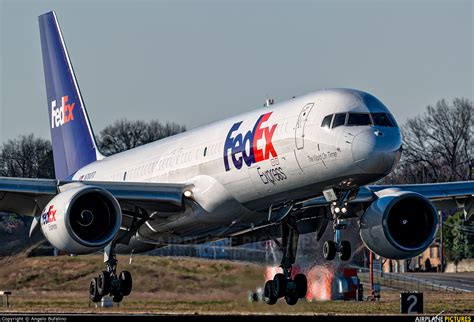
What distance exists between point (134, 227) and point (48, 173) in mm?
50460

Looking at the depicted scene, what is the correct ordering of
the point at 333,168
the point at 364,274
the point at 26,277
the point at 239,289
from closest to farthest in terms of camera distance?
1. the point at 333,168
2. the point at 239,289
3. the point at 26,277
4. the point at 364,274

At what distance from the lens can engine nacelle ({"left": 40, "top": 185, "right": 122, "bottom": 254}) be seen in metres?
38.7

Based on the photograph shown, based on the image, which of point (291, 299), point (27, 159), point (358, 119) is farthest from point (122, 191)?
point (27, 159)

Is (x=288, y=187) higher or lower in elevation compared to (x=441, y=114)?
lower

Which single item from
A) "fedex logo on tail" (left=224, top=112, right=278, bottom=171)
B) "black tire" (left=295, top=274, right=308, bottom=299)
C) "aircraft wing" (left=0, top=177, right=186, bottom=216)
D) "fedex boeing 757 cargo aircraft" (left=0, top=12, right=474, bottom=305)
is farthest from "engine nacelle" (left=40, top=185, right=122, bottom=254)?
"black tire" (left=295, top=274, right=308, bottom=299)

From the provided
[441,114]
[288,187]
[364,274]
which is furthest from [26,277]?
[441,114]

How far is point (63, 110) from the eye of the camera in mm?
54156

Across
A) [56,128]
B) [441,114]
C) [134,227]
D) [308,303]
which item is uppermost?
[441,114]

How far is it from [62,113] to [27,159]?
46988 mm

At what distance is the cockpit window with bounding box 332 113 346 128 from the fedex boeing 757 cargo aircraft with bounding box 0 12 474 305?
3cm

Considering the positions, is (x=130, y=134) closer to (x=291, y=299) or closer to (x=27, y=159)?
(x=27, y=159)

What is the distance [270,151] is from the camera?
37438mm

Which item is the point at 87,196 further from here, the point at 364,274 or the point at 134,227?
the point at 364,274

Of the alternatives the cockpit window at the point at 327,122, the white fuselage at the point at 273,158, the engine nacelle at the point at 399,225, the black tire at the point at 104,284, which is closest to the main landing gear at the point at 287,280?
the white fuselage at the point at 273,158
